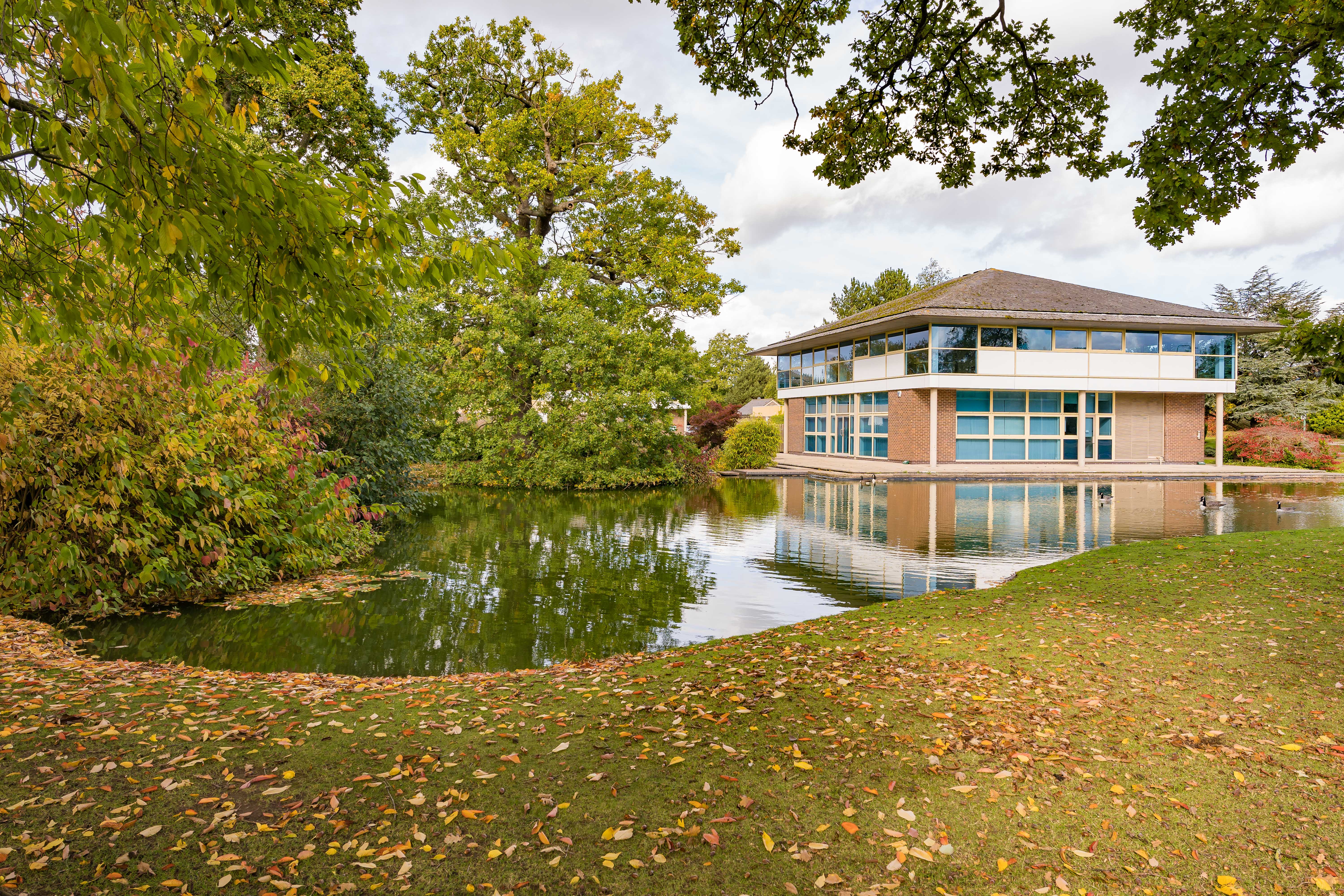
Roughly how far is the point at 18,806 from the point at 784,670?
4314 mm

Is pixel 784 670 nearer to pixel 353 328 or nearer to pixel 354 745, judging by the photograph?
pixel 354 745

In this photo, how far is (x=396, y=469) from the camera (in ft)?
50.1

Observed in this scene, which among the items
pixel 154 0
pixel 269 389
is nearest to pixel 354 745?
pixel 154 0

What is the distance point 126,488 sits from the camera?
797 centimetres

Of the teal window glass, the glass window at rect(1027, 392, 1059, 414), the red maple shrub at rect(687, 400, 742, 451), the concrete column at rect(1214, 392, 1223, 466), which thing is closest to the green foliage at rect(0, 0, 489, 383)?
the teal window glass

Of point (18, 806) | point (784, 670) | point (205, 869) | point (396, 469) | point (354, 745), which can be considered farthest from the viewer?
point (396, 469)

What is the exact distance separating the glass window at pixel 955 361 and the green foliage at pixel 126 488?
25487 millimetres

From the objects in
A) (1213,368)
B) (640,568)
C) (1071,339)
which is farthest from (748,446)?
(640,568)

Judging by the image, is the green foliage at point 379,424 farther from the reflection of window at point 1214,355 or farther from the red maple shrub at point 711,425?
the reflection of window at point 1214,355

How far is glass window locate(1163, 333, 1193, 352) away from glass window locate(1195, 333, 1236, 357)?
0.99ft

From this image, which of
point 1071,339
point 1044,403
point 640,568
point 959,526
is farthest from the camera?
point 1044,403

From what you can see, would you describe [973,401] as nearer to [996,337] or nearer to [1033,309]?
[996,337]

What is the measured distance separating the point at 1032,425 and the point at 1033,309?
4897 millimetres

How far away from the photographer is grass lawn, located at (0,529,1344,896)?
3.02 m
